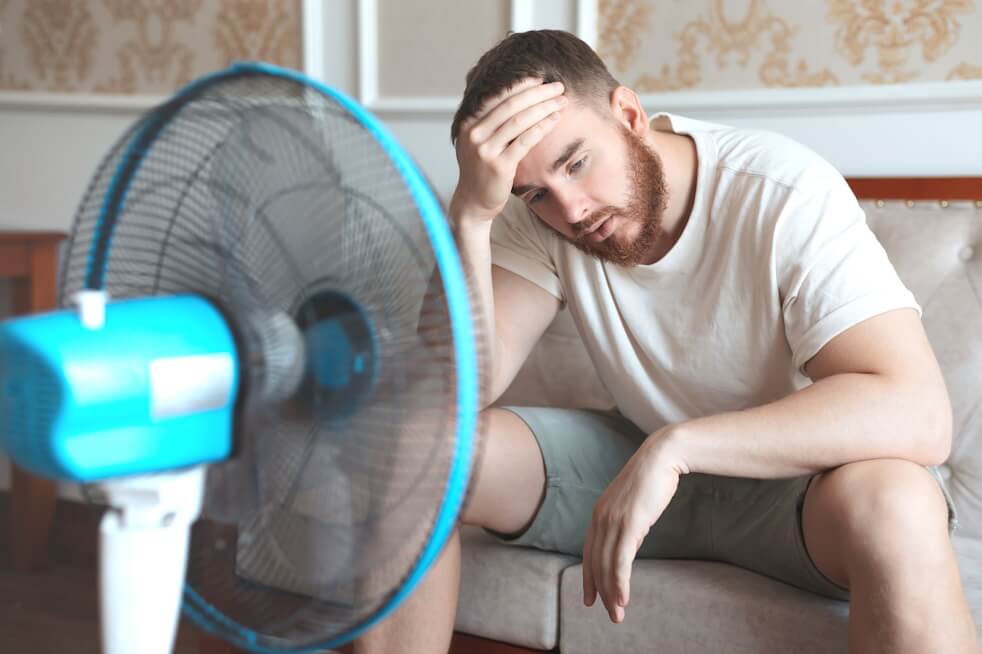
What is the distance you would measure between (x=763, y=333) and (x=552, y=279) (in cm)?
34

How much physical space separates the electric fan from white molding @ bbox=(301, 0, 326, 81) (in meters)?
1.53

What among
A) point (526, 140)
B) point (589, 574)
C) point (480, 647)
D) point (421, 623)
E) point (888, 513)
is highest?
point (526, 140)

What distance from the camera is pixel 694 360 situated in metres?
1.35

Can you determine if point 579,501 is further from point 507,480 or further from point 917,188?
point 917,188

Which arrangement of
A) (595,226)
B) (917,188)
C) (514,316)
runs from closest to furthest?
(595,226) < (514,316) < (917,188)

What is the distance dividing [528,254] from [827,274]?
1.53 feet

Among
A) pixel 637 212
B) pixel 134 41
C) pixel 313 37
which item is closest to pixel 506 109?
pixel 637 212

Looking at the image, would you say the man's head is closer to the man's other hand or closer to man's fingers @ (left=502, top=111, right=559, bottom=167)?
man's fingers @ (left=502, top=111, right=559, bottom=167)

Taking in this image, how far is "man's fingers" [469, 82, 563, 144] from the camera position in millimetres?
1224

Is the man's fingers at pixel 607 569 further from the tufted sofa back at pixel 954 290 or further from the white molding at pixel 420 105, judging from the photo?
the white molding at pixel 420 105

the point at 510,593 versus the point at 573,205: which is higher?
the point at 573,205

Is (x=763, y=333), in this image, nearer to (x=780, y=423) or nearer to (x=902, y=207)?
(x=780, y=423)

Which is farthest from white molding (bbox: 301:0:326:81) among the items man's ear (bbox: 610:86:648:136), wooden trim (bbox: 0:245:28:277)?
man's ear (bbox: 610:86:648:136)

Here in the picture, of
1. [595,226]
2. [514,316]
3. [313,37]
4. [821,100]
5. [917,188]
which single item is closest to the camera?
[595,226]
